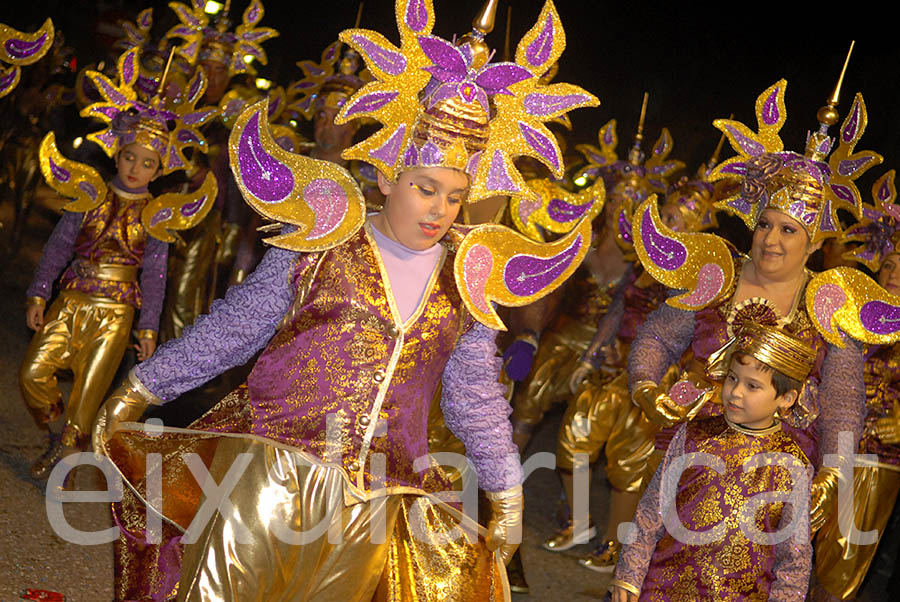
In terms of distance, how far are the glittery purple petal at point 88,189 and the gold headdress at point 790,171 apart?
3.02m

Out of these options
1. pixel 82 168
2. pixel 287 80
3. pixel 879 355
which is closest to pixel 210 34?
pixel 287 80

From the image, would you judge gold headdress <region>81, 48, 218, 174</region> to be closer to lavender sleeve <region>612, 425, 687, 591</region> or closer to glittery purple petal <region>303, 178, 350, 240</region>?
glittery purple petal <region>303, 178, 350, 240</region>

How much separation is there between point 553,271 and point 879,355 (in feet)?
10.4

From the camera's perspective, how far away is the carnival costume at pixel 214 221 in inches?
285

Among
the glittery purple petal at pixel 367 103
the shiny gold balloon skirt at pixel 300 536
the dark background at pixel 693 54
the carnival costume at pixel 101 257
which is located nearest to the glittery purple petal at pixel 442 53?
the glittery purple petal at pixel 367 103

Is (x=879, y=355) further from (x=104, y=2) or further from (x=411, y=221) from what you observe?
(x=104, y=2)

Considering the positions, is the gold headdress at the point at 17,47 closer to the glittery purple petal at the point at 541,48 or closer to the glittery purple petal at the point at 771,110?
the glittery purple petal at the point at 541,48

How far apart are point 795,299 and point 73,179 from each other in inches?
136

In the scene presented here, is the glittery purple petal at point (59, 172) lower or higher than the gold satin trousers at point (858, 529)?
higher

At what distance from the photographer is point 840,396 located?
3.67 meters

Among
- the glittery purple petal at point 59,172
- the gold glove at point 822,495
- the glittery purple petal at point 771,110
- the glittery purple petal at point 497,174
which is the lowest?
the glittery purple petal at point 59,172

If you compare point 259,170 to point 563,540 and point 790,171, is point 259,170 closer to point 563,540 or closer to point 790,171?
point 790,171

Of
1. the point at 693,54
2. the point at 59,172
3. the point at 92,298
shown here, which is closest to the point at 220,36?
the point at 59,172

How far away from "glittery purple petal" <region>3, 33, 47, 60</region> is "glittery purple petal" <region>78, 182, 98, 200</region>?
1.19m
